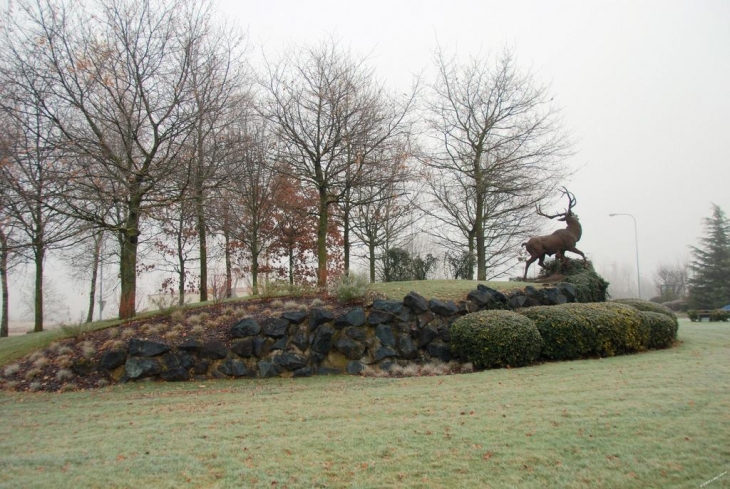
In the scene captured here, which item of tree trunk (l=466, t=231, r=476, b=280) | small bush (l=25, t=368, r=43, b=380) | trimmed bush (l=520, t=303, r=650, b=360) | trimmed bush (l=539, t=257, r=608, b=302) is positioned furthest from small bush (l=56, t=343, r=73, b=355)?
tree trunk (l=466, t=231, r=476, b=280)

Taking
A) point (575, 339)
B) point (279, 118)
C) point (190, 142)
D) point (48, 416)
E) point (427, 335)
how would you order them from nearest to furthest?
point (48, 416) < point (575, 339) < point (427, 335) < point (190, 142) < point (279, 118)

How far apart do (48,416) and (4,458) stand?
2.47 m

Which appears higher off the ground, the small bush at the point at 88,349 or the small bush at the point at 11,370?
the small bush at the point at 88,349

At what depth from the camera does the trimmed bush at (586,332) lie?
1043 centimetres

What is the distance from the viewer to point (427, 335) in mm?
11367

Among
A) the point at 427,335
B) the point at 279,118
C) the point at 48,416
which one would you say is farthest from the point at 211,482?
the point at 279,118

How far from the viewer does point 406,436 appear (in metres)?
5.08

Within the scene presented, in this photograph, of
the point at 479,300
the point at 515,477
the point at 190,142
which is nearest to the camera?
the point at 515,477

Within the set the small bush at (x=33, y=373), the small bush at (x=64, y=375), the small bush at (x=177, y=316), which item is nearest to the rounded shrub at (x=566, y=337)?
the small bush at (x=177, y=316)

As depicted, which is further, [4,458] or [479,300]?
[479,300]

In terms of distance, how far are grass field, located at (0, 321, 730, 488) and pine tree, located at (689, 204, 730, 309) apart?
112 feet

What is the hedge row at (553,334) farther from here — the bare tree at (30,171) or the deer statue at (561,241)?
the bare tree at (30,171)

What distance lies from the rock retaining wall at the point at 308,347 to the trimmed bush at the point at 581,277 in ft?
16.2

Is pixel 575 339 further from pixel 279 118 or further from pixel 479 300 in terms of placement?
pixel 279 118
